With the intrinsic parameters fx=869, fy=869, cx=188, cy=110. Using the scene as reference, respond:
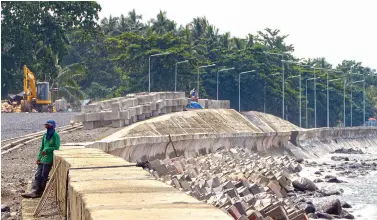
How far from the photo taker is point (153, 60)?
72.6 meters

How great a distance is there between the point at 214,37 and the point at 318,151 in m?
35.0

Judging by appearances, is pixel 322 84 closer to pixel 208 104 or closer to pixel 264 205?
pixel 208 104

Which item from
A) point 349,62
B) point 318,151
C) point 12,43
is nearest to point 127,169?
point 12,43

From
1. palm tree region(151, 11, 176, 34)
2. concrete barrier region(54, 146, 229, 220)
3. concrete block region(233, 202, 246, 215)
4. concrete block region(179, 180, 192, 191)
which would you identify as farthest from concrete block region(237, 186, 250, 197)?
palm tree region(151, 11, 176, 34)

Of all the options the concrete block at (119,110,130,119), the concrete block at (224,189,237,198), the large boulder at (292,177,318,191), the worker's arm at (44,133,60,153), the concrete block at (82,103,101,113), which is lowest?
A: the large boulder at (292,177,318,191)

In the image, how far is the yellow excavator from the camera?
2210 inches

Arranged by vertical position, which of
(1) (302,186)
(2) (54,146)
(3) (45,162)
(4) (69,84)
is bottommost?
(1) (302,186)

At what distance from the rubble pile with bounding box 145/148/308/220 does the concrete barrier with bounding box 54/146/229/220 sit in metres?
4.91

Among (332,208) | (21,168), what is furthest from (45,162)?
(332,208)

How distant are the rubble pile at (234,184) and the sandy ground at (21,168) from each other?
3.01 meters

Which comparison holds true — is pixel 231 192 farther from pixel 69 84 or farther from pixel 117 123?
pixel 69 84

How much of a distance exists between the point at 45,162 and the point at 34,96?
43833 mm

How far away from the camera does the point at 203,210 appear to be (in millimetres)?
5852

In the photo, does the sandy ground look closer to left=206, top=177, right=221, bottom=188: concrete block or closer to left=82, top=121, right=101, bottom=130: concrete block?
left=82, top=121, right=101, bottom=130: concrete block
